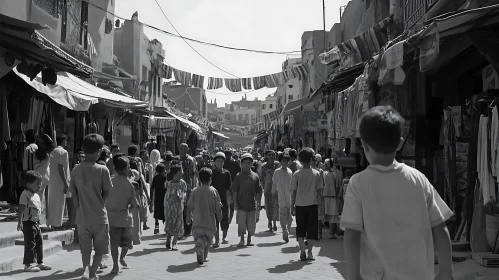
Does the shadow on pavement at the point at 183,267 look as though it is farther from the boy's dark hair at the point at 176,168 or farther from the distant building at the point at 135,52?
the distant building at the point at 135,52

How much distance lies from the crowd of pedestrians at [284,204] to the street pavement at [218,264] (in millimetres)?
253

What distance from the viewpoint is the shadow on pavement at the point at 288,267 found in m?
8.30

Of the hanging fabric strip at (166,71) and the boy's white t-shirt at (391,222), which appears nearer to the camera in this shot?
the boy's white t-shirt at (391,222)

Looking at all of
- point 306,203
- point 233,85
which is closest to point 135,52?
point 233,85

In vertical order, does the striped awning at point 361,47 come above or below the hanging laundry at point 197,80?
below

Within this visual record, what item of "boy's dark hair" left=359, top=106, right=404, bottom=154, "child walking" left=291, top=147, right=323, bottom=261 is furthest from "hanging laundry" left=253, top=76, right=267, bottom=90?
"boy's dark hair" left=359, top=106, right=404, bottom=154

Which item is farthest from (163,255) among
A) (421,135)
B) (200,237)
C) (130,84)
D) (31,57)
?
(130,84)

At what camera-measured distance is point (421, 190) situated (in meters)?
2.91

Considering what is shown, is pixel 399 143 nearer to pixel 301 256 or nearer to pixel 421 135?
pixel 301 256

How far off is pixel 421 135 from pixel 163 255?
482 cm

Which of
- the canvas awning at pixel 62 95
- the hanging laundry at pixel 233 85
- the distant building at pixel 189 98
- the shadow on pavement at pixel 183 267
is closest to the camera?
the shadow on pavement at pixel 183 267

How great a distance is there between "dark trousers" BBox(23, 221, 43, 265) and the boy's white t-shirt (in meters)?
5.90

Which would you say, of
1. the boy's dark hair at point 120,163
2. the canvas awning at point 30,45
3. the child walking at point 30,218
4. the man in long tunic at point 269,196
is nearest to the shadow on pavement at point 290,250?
the man in long tunic at point 269,196

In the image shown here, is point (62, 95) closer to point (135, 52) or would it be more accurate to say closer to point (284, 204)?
point (284, 204)
